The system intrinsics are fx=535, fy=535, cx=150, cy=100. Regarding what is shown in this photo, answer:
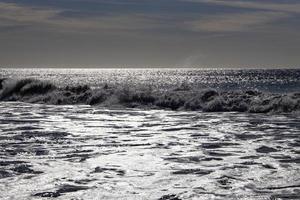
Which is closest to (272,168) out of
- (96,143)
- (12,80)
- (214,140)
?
(214,140)

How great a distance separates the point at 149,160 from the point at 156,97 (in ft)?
71.5

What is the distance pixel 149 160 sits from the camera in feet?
43.5

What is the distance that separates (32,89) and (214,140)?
2996 centimetres

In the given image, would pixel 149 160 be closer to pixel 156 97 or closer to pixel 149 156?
pixel 149 156

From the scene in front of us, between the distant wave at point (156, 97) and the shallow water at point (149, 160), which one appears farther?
the distant wave at point (156, 97)

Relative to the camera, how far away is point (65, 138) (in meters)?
17.3

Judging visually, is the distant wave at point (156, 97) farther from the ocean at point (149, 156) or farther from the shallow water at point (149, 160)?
the shallow water at point (149, 160)

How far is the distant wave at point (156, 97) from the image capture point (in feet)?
97.5

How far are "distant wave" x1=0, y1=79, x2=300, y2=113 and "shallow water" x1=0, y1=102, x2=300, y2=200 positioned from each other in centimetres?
756

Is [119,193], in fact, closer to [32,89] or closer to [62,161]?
[62,161]

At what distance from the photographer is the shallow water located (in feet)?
33.5

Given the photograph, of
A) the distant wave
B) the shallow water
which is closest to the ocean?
the shallow water

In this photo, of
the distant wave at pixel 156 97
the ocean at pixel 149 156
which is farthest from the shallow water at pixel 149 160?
the distant wave at pixel 156 97

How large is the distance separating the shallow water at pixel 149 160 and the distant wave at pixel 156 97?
756 cm
